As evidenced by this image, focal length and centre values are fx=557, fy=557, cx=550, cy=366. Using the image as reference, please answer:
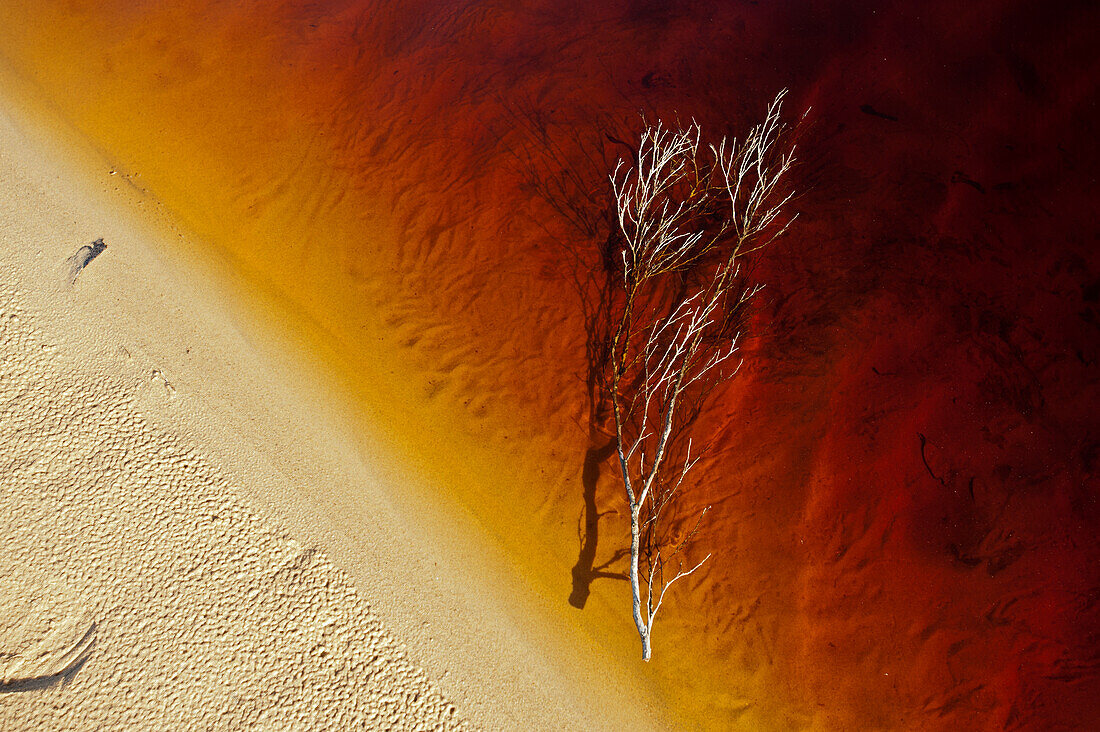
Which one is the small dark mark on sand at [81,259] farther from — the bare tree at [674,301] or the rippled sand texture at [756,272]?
the bare tree at [674,301]

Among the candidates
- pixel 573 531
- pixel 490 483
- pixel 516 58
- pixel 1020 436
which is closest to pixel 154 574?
pixel 490 483

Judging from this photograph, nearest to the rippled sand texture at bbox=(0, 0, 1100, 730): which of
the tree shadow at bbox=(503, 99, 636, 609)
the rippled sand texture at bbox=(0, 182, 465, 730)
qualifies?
the tree shadow at bbox=(503, 99, 636, 609)

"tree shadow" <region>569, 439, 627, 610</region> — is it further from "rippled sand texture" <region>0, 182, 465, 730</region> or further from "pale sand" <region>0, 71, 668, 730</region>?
"rippled sand texture" <region>0, 182, 465, 730</region>

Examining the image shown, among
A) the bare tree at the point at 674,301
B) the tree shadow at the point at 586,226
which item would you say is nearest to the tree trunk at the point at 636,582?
the bare tree at the point at 674,301

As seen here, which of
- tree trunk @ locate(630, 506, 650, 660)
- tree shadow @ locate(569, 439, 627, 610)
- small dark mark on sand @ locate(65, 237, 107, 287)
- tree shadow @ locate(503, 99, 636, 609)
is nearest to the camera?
tree trunk @ locate(630, 506, 650, 660)

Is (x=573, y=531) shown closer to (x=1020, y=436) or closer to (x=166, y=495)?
(x=166, y=495)
